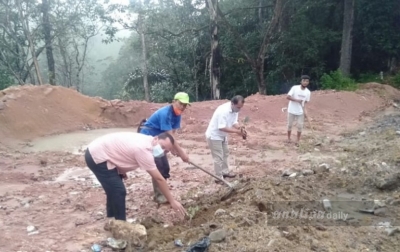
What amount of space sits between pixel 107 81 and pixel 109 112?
17897 mm

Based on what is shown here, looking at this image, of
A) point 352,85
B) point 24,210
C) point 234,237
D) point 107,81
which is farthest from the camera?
point 107,81

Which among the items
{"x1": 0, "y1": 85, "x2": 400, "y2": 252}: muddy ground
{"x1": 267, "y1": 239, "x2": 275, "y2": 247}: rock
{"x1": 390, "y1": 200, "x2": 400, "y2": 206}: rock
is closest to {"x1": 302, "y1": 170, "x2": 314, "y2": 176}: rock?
{"x1": 0, "y1": 85, "x2": 400, "y2": 252}: muddy ground

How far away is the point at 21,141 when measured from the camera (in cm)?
1146

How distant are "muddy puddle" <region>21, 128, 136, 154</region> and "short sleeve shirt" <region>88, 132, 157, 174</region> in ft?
20.0

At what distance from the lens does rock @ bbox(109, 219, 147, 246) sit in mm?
4418

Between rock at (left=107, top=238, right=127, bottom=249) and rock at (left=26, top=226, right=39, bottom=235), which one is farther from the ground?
rock at (left=107, top=238, right=127, bottom=249)

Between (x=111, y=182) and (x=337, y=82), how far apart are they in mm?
14434

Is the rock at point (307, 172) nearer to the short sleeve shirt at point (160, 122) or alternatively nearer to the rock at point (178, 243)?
the short sleeve shirt at point (160, 122)

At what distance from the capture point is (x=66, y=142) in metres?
11.3

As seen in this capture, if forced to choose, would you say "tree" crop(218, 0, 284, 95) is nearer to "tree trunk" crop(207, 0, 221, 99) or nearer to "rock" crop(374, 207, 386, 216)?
"tree trunk" crop(207, 0, 221, 99)

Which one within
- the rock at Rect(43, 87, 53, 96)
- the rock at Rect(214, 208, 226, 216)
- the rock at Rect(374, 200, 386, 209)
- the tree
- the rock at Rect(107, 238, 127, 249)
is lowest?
the rock at Rect(107, 238, 127, 249)

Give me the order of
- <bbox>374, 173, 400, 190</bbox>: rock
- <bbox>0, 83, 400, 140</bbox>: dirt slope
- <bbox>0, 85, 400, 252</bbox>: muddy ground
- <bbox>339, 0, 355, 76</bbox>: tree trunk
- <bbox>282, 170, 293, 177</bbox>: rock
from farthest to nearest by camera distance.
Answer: <bbox>339, 0, 355, 76</bbox>: tree trunk → <bbox>0, 83, 400, 140</bbox>: dirt slope → <bbox>282, 170, 293, 177</bbox>: rock → <bbox>374, 173, 400, 190</bbox>: rock → <bbox>0, 85, 400, 252</bbox>: muddy ground

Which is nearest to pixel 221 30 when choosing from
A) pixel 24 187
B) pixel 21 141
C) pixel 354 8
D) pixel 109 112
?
pixel 354 8

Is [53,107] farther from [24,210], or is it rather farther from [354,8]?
[354,8]
